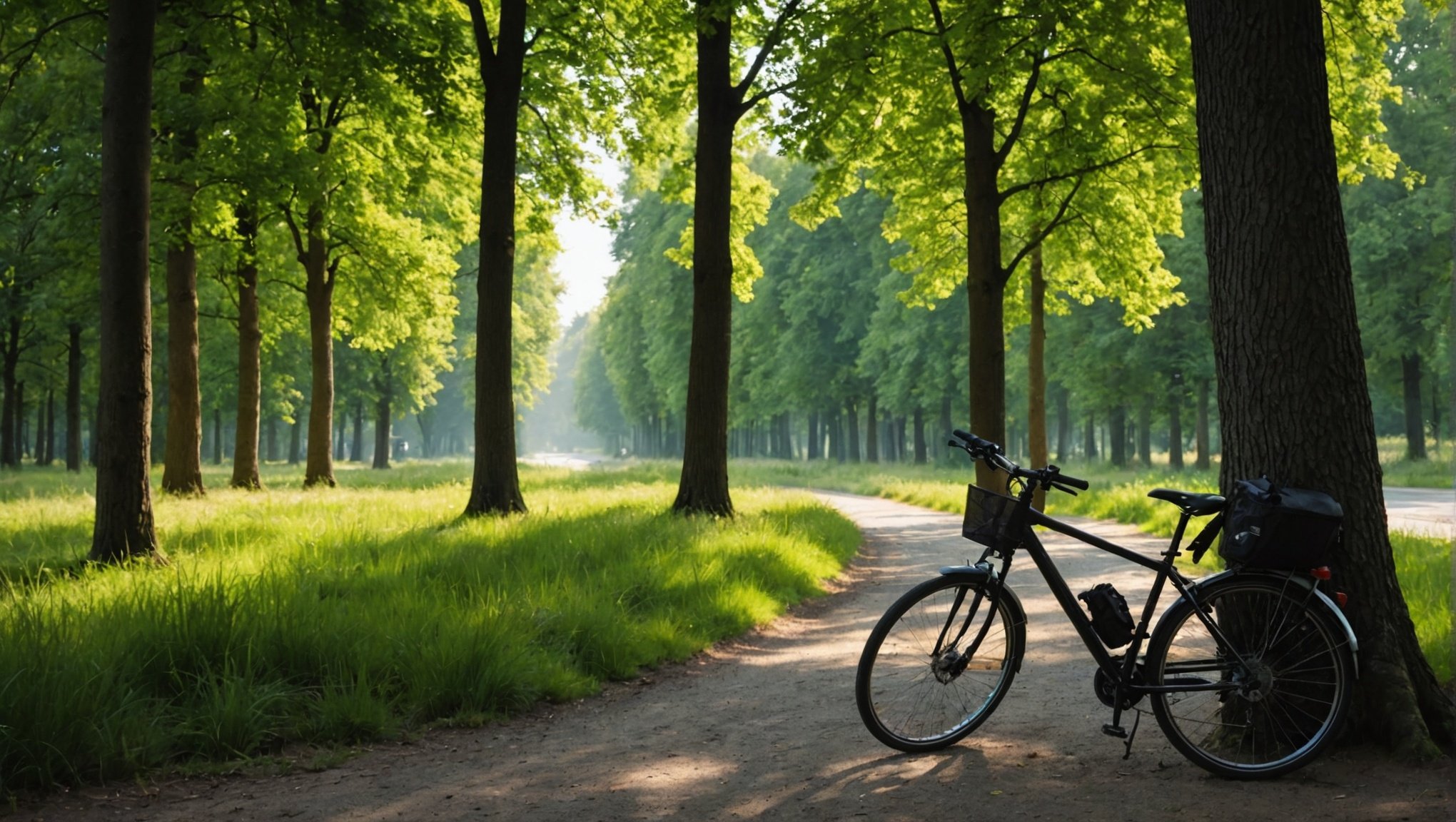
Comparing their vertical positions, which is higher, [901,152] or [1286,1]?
[901,152]

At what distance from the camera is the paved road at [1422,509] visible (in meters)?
13.2

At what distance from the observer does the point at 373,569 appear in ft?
26.6

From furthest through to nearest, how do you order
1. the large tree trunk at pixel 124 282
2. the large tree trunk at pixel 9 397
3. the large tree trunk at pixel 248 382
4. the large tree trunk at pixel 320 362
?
the large tree trunk at pixel 9 397, the large tree trunk at pixel 320 362, the large tree trunk at pixel 248 382, the large tree trunk at pixel 124 282

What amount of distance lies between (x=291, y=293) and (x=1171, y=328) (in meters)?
25.7

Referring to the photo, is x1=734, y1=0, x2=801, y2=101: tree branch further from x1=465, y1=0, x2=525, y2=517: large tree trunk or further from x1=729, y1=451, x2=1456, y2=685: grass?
x1=729, y1=451, x2=1456, y2=685: grass

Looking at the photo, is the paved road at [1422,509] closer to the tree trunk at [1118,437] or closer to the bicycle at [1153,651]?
the bicycle at [1153,651]

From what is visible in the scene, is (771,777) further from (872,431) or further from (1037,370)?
(872,431)

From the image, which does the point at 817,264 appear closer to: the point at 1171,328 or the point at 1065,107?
the point at 1171,328

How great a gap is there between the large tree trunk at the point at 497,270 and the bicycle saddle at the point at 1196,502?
31.3 feet

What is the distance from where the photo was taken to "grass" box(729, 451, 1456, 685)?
6645mm

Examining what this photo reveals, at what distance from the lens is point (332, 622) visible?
5953 millimetres

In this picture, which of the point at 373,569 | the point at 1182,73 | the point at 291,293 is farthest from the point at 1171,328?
the point at 373,569

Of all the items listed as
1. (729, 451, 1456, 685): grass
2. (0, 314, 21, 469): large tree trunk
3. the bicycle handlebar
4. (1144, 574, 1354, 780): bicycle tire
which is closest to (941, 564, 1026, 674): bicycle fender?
the bicycle handlebar

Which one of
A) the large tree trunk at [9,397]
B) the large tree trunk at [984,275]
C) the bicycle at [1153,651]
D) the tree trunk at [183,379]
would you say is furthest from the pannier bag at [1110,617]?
the large tree trunk at [9,397]
